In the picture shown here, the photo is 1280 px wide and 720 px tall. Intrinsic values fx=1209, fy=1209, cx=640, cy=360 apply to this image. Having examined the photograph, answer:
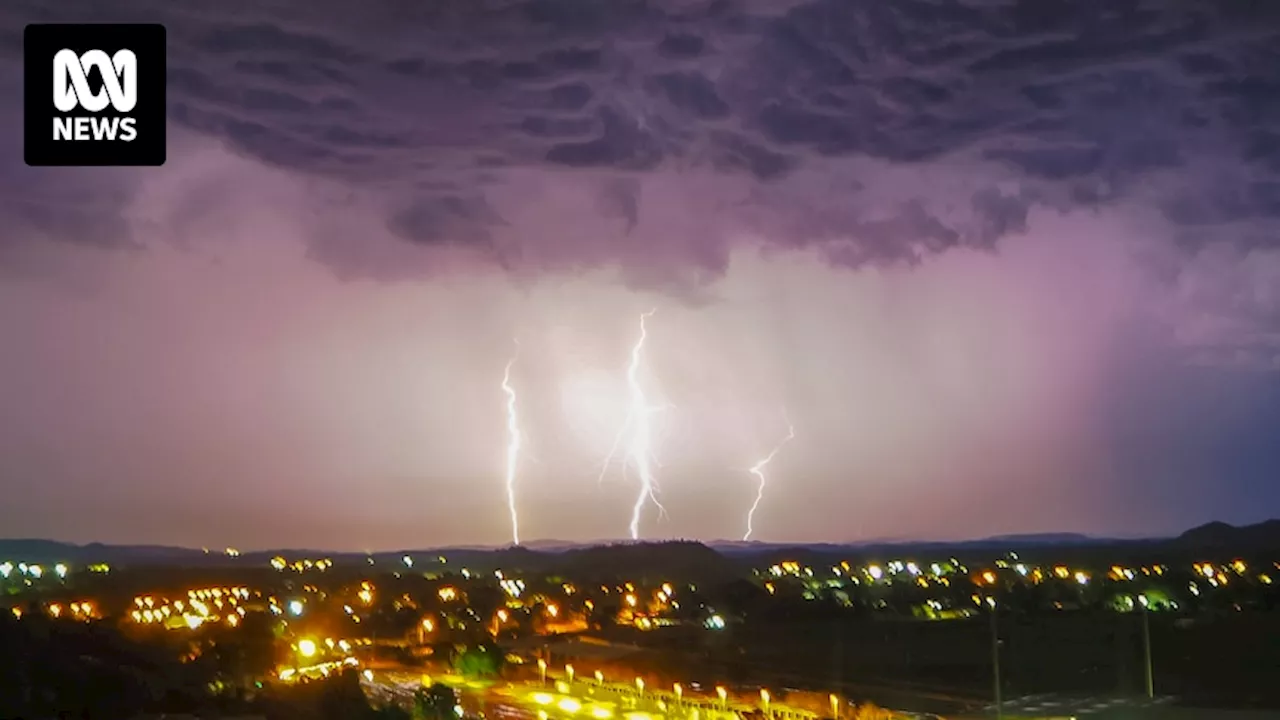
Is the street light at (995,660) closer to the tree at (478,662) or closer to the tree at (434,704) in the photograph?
the tree at (434,704)

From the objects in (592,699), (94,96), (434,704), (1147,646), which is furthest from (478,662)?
(94,96)

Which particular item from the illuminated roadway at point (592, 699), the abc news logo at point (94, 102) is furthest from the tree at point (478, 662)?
the abc news logo at point (94, 102)

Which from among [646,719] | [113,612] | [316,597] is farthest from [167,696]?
[316,597]

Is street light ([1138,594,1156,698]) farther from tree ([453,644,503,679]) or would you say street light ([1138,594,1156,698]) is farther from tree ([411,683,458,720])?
tree ([453,644,503,679])

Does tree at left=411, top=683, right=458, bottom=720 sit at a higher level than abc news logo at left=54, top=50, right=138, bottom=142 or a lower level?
lower

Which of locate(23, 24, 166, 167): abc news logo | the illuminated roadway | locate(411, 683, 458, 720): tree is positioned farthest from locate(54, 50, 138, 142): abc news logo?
the illuminated roadway

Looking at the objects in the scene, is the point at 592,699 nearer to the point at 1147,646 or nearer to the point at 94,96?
the point at 1147,646

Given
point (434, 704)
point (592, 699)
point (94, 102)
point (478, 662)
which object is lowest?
point (592, 699)

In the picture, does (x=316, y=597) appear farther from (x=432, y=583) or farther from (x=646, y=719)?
(x=646, y=719)
